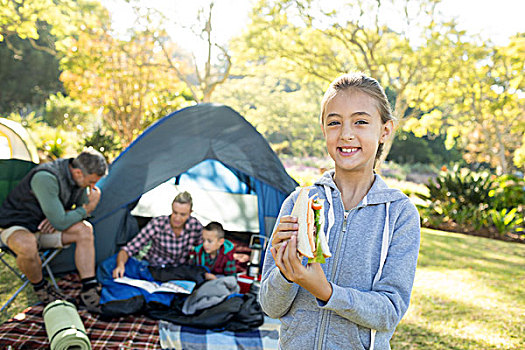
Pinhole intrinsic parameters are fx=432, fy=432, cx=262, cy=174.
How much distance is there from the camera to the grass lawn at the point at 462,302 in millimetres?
3012

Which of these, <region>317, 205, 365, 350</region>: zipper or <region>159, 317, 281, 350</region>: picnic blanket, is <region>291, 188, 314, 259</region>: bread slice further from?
<region>159, 317, 281, 350</region>: picnic blanket

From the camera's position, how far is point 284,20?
29.6ft

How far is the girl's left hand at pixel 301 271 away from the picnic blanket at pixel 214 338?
1933mm

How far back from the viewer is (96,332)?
289cm

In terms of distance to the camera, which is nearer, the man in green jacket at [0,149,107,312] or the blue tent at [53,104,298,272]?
the man in green jacket at [0,149,107,312]

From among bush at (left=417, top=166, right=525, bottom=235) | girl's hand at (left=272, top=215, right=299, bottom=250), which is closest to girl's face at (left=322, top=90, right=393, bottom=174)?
girl's hand at (left=272, top=215, right=299, bottom=250)

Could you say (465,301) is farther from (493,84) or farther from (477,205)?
(493,84)

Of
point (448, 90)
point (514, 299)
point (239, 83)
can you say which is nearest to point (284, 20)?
point (448, 90)

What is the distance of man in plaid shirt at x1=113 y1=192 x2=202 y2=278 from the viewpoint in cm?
373

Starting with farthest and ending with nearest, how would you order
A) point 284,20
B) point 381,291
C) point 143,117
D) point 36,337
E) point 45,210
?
point 143,117
point 284,20
point 45,210
point 36,337
point 381,291

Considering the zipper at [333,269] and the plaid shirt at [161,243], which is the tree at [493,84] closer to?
the plaid shirt at [161,243]

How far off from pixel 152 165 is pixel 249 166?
0.85 metres

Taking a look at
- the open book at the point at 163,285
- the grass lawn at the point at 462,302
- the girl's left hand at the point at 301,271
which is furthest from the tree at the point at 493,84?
the girl's left hand at the point at 301,271

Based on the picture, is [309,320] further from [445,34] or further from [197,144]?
[445,34]
